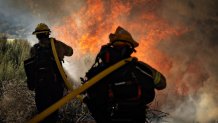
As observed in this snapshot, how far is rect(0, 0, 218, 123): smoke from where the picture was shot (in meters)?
12.2

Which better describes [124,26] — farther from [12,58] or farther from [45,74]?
[45,74]

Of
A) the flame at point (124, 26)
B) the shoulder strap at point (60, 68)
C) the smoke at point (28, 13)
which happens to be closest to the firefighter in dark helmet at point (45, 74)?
the shoulder strap at point (60, 68)

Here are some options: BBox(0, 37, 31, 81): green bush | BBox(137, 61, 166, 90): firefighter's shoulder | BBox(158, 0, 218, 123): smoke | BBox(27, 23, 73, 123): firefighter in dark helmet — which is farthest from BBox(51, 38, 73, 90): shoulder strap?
BBox(158, 0, 218, 123): smoke

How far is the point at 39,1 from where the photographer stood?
17094 millimetres

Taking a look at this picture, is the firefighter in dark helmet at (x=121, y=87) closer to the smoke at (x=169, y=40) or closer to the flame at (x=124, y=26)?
the smoke at (x=169, y=40)

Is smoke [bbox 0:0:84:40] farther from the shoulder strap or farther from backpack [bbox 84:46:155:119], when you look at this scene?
backpack [bbox 84:46:155:119]

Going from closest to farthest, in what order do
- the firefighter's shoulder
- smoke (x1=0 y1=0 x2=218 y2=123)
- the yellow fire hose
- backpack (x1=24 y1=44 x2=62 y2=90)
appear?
the yellow fire hose
the firefighter's shoulder
backpack (x1=24 y1=44 x2=62 y2=90)
smoke (x1=0 y1=0 x2=218 y2=123)

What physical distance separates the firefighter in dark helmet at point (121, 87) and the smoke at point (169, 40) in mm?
7541

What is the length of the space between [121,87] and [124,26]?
10.2m

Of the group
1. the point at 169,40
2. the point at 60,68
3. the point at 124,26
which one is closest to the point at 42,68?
the point at 60,68

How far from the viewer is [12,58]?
10.6m

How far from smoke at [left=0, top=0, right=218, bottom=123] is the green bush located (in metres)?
1.82

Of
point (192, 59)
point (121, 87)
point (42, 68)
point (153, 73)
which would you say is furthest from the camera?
point (192, 59)

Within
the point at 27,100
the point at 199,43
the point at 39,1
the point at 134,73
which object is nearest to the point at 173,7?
the point at 199,43
